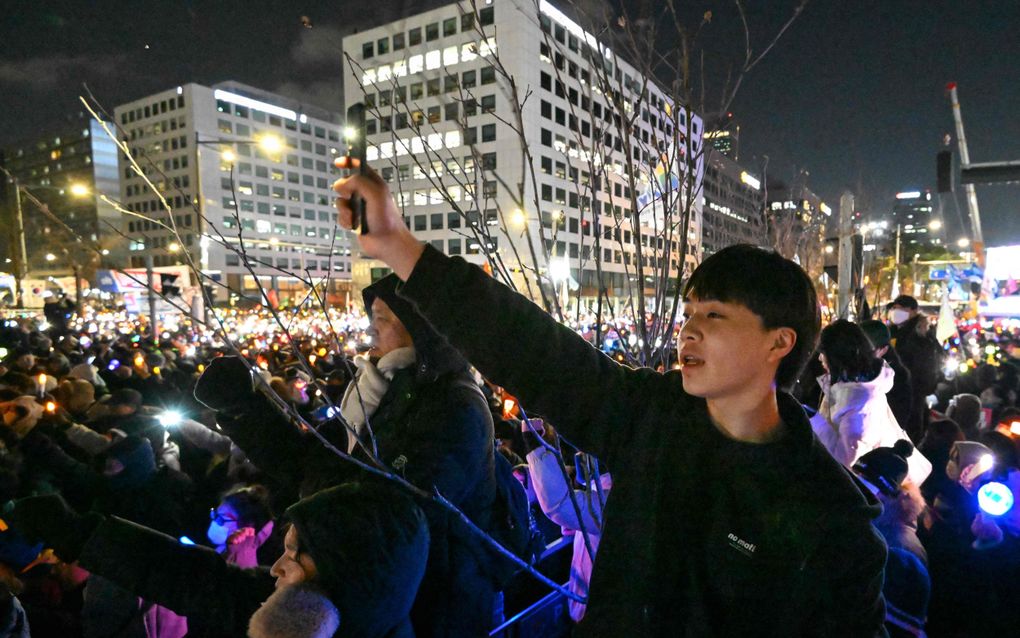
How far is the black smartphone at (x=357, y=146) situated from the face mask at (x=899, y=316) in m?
8.07

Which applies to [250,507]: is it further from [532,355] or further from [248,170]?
[248,170]

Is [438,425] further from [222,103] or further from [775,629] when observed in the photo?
[222,103]

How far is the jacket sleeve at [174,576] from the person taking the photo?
5.57ft

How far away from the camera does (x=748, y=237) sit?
958cm

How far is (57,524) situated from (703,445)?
224 cm

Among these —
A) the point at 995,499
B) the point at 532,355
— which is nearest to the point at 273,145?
the point at 532,355

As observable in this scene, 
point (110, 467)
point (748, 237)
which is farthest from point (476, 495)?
point (748, 237)

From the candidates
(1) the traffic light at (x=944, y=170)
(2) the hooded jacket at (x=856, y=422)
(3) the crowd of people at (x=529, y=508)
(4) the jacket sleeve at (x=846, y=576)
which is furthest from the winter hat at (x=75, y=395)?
(1) the traffic light at (x=944, y=170)

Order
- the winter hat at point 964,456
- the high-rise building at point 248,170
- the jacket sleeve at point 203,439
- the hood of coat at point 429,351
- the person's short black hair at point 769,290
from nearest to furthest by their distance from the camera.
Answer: the person's short black hair at point 769,290 < the hood of coat at point 429,351 < the winter hat at point 964,456 < the jacket sleeve at point 203,439 < the high-rise building at point 248,170

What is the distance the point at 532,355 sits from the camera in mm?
1395

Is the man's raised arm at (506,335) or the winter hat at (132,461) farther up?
the man's raised arm at (506,335)

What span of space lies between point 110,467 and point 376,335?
9.86 feet

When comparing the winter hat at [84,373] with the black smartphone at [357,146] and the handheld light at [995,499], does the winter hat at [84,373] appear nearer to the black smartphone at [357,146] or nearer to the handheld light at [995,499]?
the black smartphone at [357,146]

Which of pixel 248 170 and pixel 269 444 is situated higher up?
pixel 248 170
